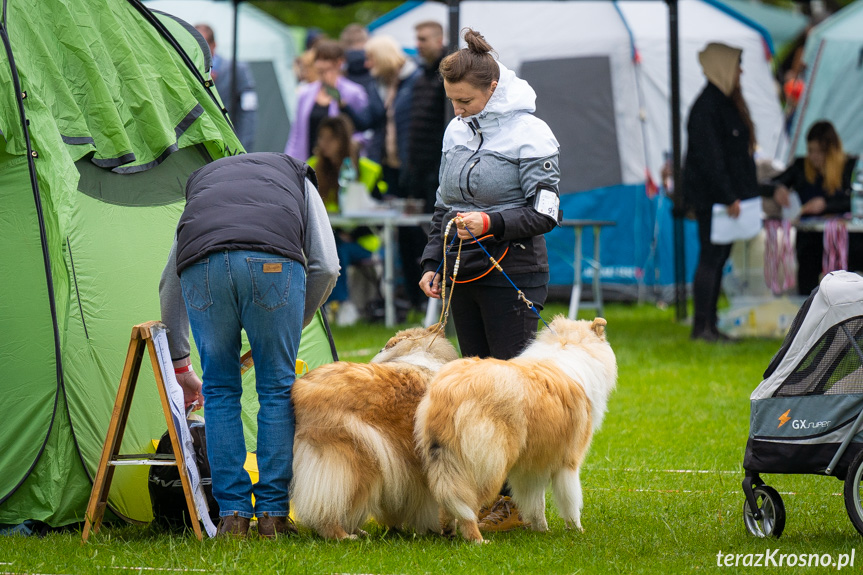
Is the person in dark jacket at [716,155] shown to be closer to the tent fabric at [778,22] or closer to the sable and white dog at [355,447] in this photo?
the sable and white dog at [355,447]

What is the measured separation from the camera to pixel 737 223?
8250 mm

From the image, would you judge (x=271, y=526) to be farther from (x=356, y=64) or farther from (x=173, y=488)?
(x=356, y=64)

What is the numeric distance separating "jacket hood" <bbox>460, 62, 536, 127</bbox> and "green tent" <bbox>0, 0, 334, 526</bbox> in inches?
55.5

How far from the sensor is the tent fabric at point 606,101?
1092cm

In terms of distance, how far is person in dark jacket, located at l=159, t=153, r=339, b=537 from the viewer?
131 inches

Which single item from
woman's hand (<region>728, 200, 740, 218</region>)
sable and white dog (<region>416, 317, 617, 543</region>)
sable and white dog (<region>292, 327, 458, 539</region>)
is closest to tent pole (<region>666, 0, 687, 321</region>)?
woman's hand (<region>728, 200, 740, 218</region>)

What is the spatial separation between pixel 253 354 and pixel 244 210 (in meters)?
0.48

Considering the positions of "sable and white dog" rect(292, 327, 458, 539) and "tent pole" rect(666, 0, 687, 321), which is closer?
"sable and white dog" rect(292, 327, 458, 539)

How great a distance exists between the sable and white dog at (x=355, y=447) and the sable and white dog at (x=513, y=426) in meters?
0.10

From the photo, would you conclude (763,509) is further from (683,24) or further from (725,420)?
(683,24)

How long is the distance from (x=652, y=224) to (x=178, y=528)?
811 centimetres

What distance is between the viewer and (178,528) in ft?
12.4

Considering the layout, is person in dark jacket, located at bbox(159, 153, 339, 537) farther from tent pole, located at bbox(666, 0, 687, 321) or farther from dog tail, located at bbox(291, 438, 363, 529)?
tent pole, located at bbox(666, 0, 687, 321)

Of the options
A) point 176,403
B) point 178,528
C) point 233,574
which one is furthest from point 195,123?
point 233,574
